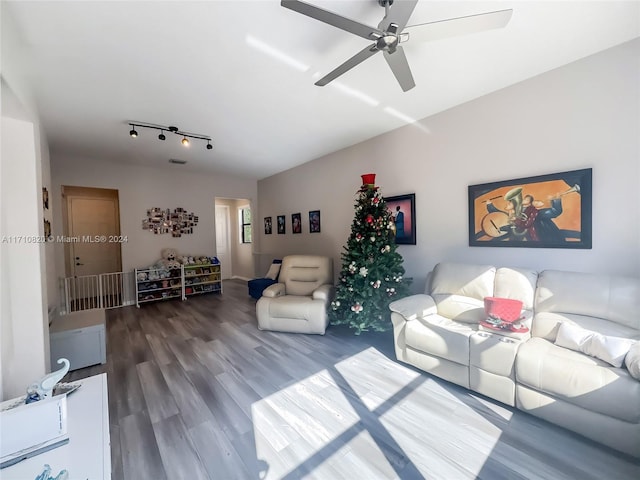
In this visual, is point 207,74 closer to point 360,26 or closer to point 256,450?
point 360,26

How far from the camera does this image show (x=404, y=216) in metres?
3.73

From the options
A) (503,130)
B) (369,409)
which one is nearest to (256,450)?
(369,409)

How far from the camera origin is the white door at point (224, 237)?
7867mm

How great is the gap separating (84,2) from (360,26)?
1732mm

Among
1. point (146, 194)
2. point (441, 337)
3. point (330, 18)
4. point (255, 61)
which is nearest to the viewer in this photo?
point (330, 18)

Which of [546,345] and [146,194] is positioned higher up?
[146,194]

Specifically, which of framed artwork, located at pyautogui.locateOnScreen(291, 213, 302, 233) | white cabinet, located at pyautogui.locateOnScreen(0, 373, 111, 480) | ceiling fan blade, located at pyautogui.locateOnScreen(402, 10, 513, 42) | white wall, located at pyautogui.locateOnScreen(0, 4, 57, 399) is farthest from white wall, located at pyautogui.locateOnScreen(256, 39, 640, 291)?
white wall, located at pyautogui.locateOnScreen(0, 4, 57, 399)

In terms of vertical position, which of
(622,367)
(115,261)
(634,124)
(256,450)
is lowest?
(256,450)

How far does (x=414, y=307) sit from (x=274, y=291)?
2.15m

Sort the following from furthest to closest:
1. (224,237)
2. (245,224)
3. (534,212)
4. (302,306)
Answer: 1. (224,237)
2. (245,224)
3. (302,306)
4. (534,212)

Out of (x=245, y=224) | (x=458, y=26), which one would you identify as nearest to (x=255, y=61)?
(x=458, y=26)

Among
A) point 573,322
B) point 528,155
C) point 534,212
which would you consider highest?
point 528,155

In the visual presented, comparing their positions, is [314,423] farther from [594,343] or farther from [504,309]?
[594,343]

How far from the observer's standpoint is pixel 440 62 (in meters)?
2.30
